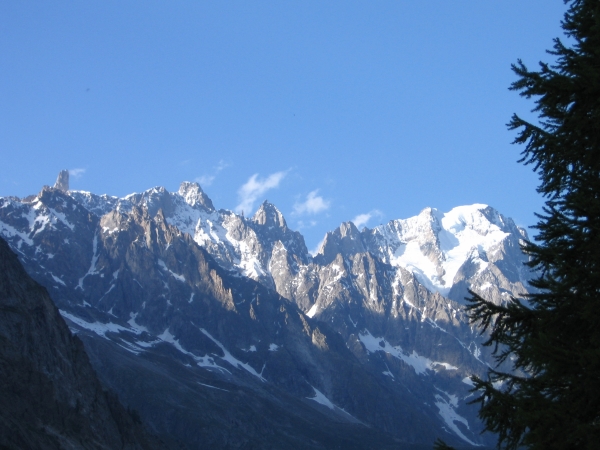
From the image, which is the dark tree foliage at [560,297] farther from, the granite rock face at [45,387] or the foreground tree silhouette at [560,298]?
the granite rock face at [45,387]

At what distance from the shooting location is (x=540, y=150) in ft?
46.6

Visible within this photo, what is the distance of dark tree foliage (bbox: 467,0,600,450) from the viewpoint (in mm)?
11719

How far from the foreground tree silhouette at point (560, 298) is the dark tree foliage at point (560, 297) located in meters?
0.02

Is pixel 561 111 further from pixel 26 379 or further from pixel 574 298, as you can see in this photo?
pixel 26 379

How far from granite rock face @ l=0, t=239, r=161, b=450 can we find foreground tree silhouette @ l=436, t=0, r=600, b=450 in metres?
102

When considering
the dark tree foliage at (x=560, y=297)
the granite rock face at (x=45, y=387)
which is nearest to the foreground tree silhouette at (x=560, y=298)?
the dark tree foliage at (x=560, y=297)

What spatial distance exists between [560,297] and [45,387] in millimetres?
133689

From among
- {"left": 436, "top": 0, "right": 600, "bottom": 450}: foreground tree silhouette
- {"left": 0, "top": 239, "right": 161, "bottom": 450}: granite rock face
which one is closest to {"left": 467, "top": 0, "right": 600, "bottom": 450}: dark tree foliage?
{"left": 436, "top": 0, "right": 600, "bottom": 450}: foreground tree silhouette

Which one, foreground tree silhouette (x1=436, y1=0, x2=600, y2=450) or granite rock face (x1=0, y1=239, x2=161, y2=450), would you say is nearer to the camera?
foreground tree silhouette (x1=436, y1=0, x2=600, y2=450)

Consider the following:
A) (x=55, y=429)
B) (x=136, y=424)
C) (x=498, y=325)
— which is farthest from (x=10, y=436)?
(x=498, y=325)

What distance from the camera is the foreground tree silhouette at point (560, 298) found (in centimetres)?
1172

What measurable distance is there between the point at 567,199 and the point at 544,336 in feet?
8.41

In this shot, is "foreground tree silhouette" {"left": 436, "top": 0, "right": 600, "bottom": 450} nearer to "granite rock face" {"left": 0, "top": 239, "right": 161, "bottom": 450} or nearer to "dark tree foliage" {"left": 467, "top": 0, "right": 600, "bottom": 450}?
"dark tree foliage" {"left": 467, "top": 0, "right": 600, "bottom": 450}

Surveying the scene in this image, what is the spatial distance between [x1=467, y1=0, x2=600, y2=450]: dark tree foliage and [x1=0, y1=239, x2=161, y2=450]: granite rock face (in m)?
102
